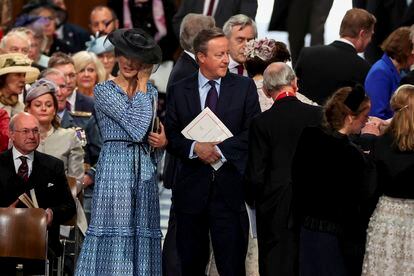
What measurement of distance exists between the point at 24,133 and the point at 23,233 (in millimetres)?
825

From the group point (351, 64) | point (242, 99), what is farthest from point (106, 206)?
point (351, 64)

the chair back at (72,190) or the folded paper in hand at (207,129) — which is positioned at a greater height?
the folded paper in hand at (207,129)

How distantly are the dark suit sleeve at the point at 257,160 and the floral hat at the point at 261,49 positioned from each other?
3.54 feet

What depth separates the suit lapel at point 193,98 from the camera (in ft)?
34.1

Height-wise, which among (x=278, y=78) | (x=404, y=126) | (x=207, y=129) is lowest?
(x=207, y=129)

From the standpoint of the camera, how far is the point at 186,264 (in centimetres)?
1037

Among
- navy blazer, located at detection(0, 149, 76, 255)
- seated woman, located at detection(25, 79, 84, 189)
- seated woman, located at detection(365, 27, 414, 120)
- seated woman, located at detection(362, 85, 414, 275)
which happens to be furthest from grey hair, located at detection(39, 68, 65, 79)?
seated woman, located at detection(362, 85, 414, 275)

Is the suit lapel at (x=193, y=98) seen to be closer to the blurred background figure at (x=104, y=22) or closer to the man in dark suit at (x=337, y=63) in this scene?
the man in dark suit at (x=337, y=63)

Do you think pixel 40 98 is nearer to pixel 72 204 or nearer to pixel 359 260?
pixel 72 204

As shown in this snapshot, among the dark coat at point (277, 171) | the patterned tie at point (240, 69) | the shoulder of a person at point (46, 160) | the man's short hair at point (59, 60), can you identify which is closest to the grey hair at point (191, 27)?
the patterned tie at point (240, 69)

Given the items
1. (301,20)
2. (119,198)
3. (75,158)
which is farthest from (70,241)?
(301,20)

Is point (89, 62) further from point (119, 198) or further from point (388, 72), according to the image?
point (119, 198)

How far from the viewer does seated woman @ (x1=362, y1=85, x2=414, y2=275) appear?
31.4 ft

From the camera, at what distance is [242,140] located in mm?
10227
